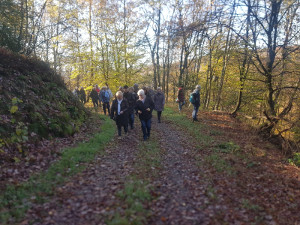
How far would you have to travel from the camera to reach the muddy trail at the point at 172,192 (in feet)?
12.8

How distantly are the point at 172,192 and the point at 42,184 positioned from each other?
3086 millimetres

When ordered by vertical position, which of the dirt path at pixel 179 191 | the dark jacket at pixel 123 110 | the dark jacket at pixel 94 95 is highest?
the dark jacket at pixel 94 95

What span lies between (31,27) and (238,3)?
1243 centimetres

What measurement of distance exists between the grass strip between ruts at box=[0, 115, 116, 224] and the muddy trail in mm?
191

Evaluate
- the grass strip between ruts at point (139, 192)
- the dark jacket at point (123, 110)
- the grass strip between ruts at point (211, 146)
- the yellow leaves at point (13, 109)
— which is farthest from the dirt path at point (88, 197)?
the yellow leaves at point (13, 109)

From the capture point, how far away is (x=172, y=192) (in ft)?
15.8

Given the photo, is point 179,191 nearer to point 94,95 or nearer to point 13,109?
point 13,109

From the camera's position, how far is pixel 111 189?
4.79 meters

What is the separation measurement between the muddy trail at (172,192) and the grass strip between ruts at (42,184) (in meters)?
0.19

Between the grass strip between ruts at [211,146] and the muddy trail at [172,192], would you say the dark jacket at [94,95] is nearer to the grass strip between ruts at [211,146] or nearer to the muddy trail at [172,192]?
the grass strip between ruts at [211,146]

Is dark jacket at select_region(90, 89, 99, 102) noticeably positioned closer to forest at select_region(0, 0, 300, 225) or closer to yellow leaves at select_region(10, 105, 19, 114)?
forest at select_region(0, 0, 300, 225)

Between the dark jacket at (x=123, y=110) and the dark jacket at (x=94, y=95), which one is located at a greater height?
the dark jacket at (x=94, y=95)

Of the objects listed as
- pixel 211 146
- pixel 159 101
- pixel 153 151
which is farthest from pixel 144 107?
pixel 159 101

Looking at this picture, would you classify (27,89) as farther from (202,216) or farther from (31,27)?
(202,216)
